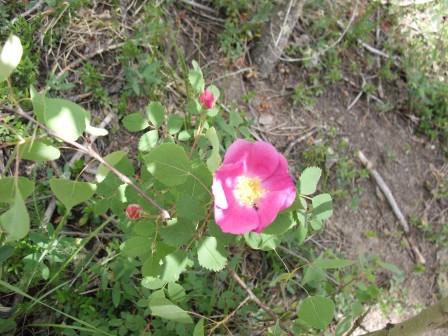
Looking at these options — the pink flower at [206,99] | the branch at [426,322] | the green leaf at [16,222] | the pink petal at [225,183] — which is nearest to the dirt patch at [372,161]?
the branch at [426,322]

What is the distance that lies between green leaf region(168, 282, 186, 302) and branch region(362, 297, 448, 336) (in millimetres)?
681

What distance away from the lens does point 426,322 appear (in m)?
1.24

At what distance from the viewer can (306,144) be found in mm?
2637

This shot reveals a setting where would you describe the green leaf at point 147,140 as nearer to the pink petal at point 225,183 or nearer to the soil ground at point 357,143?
the pink petal at point 225,183

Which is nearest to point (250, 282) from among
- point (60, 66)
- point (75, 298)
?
point (75, 298)

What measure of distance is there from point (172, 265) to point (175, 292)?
30cm

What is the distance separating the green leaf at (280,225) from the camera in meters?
1.14

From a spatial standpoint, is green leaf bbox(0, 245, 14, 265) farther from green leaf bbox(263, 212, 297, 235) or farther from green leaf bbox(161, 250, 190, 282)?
green leaf bbox(263, 212, 297, 235)

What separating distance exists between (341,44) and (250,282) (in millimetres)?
1760

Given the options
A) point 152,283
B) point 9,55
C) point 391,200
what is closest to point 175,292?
point 152,283

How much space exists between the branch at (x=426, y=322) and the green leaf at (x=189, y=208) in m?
0.70

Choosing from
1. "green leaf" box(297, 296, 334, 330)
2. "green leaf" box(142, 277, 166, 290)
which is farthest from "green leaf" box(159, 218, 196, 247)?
"green leaf" box(297, 296, 334, 330)

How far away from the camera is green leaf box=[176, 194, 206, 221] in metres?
1.08

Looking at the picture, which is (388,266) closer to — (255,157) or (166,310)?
(255,157)
